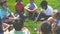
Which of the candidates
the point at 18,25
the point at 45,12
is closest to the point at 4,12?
the point at 45,12

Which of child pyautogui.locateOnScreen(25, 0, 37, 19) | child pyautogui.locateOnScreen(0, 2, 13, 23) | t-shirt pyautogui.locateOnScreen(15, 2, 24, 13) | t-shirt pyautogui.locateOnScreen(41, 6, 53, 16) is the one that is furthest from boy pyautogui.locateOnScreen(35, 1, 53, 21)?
child pyautogui.locateOnScreen(0, 2, 13, 23)

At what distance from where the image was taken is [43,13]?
36.4 feet

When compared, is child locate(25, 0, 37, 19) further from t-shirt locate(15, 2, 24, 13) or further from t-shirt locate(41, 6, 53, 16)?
t-shirt locate(41, 6, 53, 16)

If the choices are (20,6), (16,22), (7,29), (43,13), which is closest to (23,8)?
(20,6)

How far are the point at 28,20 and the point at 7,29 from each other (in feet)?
6.96

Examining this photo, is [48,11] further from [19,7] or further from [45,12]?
[19,7]

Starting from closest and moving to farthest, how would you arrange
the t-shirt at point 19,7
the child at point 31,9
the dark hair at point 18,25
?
the dark hair at point 18,25 → the t-shirt at point 19,7 → the child at point 31,9

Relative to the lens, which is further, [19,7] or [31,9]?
[31,9]

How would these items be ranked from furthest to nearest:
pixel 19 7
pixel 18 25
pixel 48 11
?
pixel 19 7 < pixel 48 11 < pixel 18 25

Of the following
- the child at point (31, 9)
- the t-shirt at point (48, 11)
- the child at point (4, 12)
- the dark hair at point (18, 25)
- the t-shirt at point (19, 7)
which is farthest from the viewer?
the child at point (31, 9)

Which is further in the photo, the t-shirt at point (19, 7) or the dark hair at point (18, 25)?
the t-shirt at point (19, 7)

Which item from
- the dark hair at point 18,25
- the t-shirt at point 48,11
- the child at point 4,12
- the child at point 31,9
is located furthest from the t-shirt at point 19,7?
the dark hair at point 18,25

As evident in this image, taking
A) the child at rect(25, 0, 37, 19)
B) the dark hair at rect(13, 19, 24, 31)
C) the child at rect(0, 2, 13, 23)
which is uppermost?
the child at rect(25, 0, 37, 19)

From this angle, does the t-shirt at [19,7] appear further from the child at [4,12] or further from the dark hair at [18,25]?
the dark hair at [18,25]
